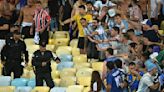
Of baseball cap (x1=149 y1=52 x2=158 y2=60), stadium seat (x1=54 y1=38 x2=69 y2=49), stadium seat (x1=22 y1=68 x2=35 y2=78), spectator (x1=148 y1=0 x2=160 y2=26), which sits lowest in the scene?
stadium seat (x1=22 y1=68 x2=35 y2=78)

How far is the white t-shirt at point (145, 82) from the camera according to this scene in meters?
16.2

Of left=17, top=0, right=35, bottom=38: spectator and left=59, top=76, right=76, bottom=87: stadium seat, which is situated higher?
left=17, top=0, right=35, bottom=38: spectator

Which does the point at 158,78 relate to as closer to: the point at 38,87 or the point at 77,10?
the point at 38,87

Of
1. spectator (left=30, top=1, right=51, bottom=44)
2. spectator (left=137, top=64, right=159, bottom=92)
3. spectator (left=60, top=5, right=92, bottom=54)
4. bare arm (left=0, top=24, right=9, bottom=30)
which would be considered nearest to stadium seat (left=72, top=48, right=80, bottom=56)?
spectator (left=60, top=5, right=92, bottom=54)

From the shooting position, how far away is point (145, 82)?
53.1 feet

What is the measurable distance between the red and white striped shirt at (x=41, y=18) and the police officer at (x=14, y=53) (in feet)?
6.37

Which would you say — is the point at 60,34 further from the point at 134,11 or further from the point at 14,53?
the point at 14,53

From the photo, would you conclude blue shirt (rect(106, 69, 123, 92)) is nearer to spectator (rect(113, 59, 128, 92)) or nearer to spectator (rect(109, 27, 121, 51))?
spectator (rect(113, 59, 128, 92))

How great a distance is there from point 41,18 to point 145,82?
4799 millimetres

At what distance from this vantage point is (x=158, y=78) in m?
16.2

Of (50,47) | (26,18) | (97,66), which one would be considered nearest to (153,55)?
(97,66)

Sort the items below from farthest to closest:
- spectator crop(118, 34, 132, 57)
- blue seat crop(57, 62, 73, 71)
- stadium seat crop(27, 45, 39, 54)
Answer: stadium seat crop(27, 45, 39, 54) < blue seat crop(57, 62, 73, 71) < spectator crop(118, 34, 132, 57)

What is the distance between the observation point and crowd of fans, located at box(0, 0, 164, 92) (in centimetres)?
1638

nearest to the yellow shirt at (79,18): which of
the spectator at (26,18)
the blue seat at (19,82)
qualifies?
the spectator at (26,18)
